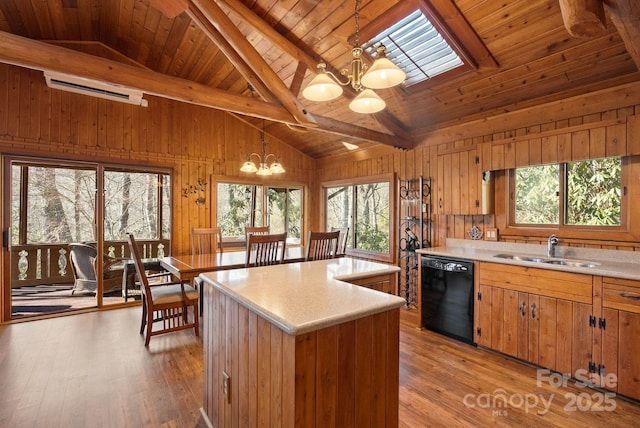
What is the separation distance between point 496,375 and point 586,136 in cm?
229

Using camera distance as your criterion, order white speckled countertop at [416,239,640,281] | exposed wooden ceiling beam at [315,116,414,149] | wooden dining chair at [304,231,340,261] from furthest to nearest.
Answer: exposed wooden ceiling beam at [315,116,414,149]
wooden dining chair at [304,231,340,261]
white speckled countertop at [416,239,640,281]

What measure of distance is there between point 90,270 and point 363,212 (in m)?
4.39

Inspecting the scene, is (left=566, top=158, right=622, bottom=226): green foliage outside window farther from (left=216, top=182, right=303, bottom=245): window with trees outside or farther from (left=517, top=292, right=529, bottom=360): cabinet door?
(left=216, top=182, right=303, bottom=245): window with trees outside

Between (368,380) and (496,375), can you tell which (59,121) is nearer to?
(368,380)

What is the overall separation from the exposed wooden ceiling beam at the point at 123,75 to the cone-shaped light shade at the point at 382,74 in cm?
182

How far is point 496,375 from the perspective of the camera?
8.59ft

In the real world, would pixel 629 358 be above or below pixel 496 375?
Answer: above

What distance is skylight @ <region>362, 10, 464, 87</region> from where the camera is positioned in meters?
2.78

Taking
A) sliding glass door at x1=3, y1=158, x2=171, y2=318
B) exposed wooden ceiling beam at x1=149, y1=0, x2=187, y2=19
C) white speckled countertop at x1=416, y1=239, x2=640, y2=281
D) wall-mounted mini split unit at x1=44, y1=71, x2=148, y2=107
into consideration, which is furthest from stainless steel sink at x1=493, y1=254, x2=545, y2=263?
sliding glass door at x1=3, y1=158, x2=171, y2=318

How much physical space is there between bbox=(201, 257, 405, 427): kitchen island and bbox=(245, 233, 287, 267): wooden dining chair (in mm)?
1366

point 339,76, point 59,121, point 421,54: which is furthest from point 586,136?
point 59,121

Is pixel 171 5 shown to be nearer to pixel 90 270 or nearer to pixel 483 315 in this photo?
pixel 90 270

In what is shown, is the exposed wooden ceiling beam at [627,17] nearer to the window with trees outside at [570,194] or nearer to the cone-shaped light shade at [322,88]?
the window with trees outside at [570,194]

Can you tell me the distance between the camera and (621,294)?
224 centimetres
